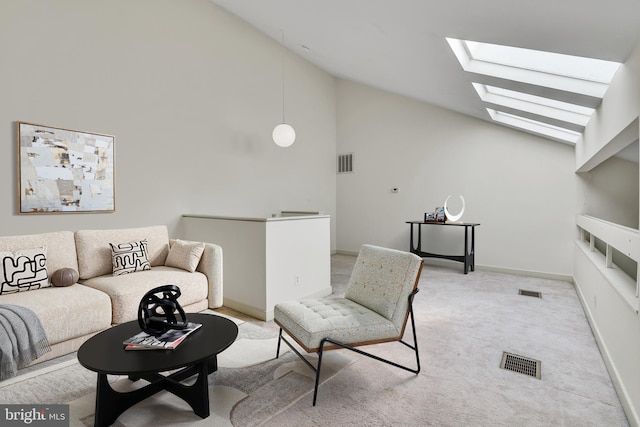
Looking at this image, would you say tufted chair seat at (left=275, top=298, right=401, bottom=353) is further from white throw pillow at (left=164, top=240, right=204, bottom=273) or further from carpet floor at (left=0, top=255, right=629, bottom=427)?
white throw pillow at (left=164, top=240, right=204, bottom=273)

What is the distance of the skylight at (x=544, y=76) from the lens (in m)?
2.50

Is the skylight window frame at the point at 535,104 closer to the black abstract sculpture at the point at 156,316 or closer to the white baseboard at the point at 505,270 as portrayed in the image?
the white baseboard at the point at 505,270

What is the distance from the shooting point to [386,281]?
2.35 metres

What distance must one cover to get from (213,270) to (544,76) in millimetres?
3470

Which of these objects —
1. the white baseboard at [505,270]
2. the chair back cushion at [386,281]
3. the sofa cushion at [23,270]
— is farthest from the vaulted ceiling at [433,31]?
the sofa cushion at [23,270]

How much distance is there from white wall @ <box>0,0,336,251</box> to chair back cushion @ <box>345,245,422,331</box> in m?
2.73

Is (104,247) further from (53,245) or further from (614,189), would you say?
(614,189)

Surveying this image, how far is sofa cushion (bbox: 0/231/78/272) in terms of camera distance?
9.11 feet

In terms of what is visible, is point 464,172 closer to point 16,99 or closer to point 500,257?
point 500,257

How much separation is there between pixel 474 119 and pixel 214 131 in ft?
13.4

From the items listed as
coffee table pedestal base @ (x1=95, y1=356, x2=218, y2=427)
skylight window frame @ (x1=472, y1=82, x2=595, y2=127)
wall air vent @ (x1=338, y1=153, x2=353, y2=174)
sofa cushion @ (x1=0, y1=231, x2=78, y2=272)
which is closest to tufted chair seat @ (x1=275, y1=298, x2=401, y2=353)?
coffee table pedestal base @ (x1=95, y1=356, x2=218, y2=427)

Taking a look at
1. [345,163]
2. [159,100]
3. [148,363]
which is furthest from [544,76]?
[345,163]

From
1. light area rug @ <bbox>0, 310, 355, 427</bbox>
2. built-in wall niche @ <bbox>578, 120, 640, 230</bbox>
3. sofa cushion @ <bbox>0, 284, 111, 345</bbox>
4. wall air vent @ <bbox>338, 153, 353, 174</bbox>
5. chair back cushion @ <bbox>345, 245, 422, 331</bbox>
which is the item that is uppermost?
wall air vent @ <bbox>338, 153, 353, 174</bbox>

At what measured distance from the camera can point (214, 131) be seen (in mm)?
4660
